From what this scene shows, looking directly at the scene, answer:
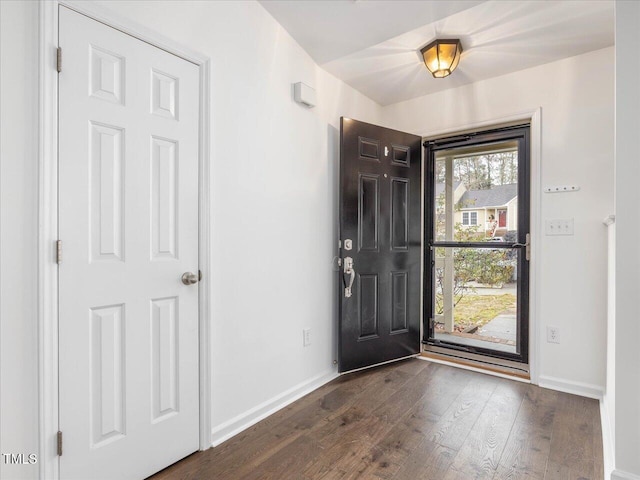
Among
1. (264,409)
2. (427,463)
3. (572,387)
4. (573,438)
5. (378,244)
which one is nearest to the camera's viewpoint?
(427,463)

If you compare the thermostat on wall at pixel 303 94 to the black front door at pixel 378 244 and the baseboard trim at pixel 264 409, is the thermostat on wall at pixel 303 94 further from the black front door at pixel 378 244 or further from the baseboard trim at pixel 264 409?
the baseboard trim at pixel 264 409

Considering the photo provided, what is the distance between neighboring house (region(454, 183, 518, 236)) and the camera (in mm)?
2895

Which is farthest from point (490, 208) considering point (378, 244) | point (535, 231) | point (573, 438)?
point (573, 438)

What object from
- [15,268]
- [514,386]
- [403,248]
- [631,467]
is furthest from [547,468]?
[15,268]

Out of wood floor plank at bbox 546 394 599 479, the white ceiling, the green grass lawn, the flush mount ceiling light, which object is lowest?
wood floor plank at bbox 546 394 599 479

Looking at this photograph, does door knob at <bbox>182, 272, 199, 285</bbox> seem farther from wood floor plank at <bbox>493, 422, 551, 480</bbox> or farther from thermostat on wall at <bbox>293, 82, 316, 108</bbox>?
wood floor plank at <bbox>493, 422, 551, 480</bbox>

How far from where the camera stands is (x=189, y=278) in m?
1.74

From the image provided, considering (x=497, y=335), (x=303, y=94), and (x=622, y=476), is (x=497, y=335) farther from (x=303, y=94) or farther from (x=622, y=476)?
(x=303, y=94)

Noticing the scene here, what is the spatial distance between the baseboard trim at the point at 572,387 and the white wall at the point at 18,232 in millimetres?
3012

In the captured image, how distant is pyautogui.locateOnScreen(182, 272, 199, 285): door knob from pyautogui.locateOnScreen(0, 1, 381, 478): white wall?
14 centimetres

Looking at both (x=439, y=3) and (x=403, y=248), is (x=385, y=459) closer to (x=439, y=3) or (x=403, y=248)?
(x=403, y=248)

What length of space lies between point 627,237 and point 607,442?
1.14m

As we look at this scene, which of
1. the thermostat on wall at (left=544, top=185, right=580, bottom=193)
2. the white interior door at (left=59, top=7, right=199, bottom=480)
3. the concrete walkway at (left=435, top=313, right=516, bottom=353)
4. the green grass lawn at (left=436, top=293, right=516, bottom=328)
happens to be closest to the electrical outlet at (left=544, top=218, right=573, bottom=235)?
the thermostat on wall at (left=544, top=185, right=580, bottom=193)

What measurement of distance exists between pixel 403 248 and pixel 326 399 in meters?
1.44
